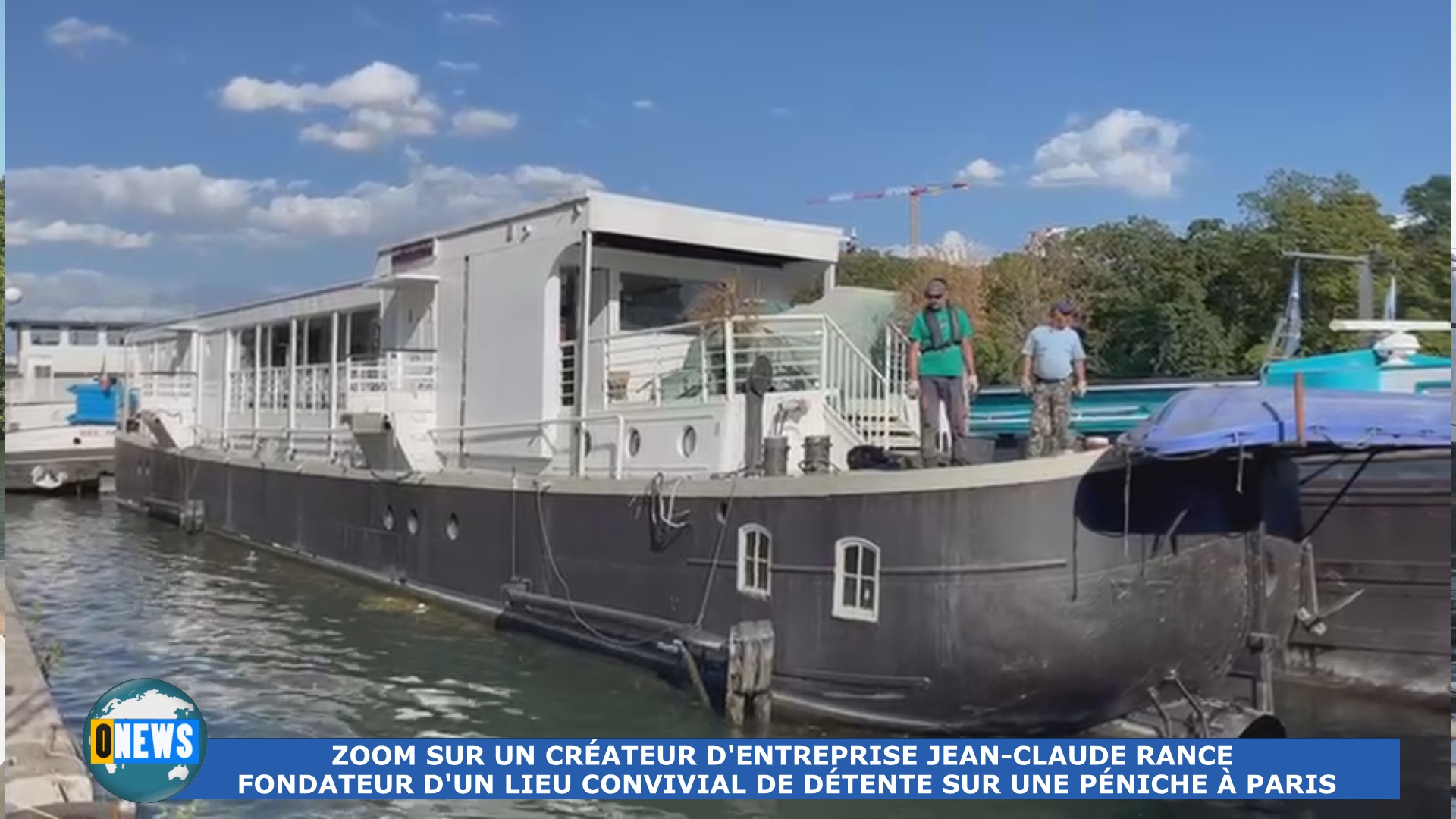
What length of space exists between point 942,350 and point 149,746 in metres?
6.79

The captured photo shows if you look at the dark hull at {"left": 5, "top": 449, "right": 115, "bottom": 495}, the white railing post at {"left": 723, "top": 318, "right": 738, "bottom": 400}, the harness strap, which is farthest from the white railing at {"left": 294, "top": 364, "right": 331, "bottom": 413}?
the dark hull at {"left": 5, "top": 449, "right": 115, "bottom": 495}

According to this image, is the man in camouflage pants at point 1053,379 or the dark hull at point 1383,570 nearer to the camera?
the man in camouflage pants at point 1053,379

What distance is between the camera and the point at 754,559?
11.3 metres

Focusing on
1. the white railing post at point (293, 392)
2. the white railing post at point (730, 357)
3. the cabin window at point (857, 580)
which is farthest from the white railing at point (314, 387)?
the cabin window at point (857, 580)

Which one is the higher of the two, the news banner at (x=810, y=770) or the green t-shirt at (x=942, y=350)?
the green t-shirt at (x=942, y=350)

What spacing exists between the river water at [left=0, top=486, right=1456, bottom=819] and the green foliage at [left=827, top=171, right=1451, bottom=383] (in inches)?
688

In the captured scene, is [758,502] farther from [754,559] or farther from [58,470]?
[58,470]

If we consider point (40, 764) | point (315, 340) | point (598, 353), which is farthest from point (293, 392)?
point (40, 764)

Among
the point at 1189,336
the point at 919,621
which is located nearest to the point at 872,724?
the point at 919,621

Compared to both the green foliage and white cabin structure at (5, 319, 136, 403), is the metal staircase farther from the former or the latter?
white cabin structure at (5, 319, 136, 403)

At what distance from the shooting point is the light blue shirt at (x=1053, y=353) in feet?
35.0

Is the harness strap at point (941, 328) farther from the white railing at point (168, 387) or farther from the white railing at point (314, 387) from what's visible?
the white railing at point (168, 387)

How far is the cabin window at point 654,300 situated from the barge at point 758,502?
31mm

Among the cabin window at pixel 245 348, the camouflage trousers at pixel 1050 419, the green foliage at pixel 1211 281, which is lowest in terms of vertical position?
the camouflage trousers at pixel 1050 419
